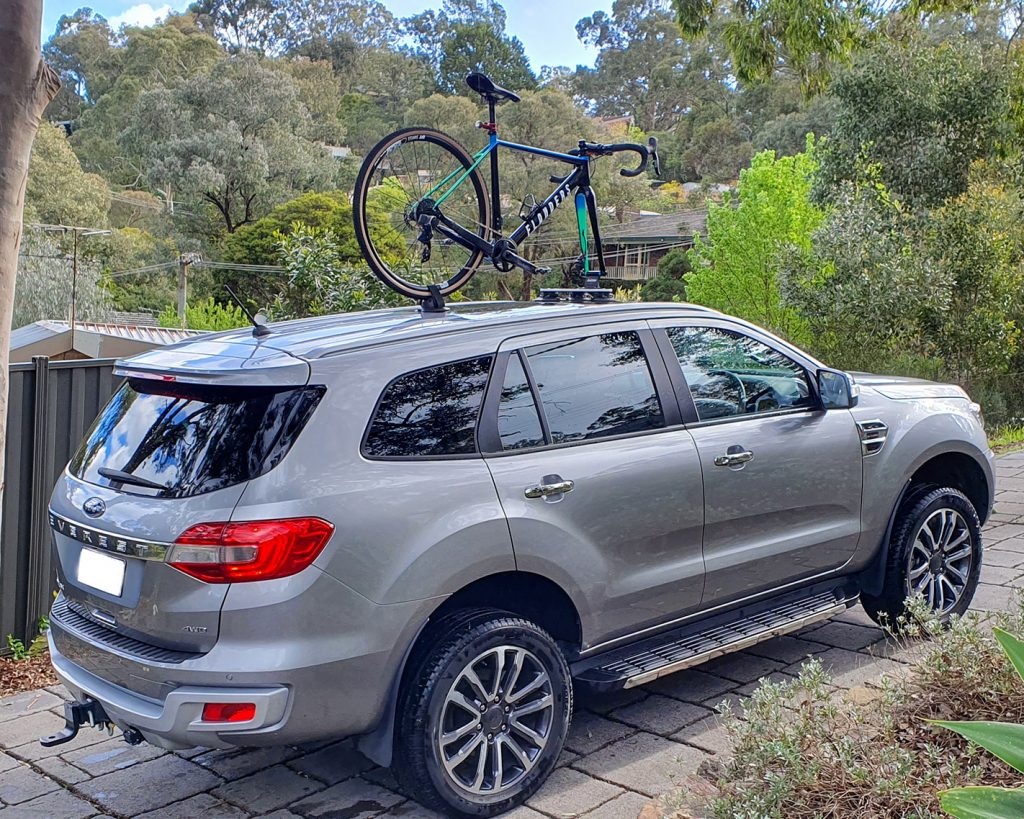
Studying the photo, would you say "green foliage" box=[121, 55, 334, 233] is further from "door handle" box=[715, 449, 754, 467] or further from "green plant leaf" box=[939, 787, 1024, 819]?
"green plant leaf" box=[939, 787, 1024, 819]

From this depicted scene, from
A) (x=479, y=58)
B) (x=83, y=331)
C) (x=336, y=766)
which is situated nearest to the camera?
(x=336, y=766)

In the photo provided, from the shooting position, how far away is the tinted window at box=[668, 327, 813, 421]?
477 centimetres

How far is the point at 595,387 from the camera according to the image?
441 cm

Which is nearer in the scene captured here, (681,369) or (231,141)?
(681,369)

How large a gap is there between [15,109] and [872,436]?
13.8 ft

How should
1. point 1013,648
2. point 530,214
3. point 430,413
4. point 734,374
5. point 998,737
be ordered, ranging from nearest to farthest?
point 998,737 → point 1013,648 → point 430,413 → point 734,374 → point 530,214

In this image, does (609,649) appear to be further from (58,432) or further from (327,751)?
(58,432)

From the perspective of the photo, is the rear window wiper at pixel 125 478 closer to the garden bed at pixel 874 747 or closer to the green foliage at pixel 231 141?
the garden bed at pixel 874 747

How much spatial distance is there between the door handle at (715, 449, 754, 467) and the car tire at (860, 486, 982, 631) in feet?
3.84

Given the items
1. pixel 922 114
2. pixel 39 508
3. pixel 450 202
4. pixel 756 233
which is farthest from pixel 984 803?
pixel 756 233

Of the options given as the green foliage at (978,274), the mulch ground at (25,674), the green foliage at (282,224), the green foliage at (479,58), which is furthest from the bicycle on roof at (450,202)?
the green foliage at (479,58)

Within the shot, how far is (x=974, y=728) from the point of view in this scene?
2.55m

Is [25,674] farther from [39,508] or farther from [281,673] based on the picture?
[281,673]

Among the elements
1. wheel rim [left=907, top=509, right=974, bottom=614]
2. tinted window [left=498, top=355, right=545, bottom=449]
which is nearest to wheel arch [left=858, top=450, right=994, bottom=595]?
wheel rim [left=907, top=509, right=974, bottom=614]
